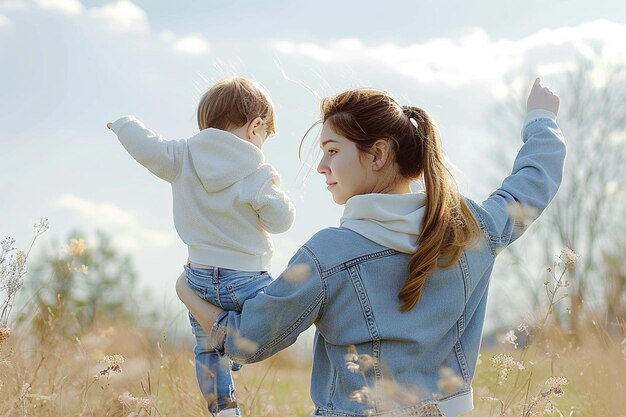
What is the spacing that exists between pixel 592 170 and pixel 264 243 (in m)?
13.7

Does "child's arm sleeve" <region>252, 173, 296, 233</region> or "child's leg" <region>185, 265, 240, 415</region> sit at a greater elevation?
"child's arm sleeve" <region>252, 173, 296, 233</region>

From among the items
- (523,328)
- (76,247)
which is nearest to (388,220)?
(523,328)

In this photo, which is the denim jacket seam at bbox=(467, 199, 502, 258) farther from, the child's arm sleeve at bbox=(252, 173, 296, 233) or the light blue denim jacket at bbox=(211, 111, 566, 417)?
the child's arm sleeve at bbox=(252, 173, 296, 233)

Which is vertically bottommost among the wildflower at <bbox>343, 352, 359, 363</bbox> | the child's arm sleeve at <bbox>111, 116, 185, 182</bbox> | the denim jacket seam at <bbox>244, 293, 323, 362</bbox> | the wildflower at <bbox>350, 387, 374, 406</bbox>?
the wildflower at <bbox>350, 387, 374, 406</bbox>

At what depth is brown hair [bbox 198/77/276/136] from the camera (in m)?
3.76

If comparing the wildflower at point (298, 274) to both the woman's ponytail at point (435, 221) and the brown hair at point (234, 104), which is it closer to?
the woman's ponytail at point (435, 221)

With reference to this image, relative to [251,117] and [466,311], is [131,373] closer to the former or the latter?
[251,117]

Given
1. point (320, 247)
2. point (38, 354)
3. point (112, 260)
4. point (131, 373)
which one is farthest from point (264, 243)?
point (112, 260)

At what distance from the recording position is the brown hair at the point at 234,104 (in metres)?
3.76

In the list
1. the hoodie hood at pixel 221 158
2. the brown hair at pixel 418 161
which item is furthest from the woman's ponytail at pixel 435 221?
the hoodie hood at pixel 221 158

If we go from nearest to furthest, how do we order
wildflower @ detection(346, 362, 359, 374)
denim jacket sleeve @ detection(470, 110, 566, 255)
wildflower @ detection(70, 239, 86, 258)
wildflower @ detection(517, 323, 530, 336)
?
wildflower @ detection(346, 362, 359, 374) < denim jacket sleeve @ detection(470, 110, 566, 255) < wildflower @ detection(517, 323, 530, 336) < wildflower @ detection(70, 239, 86, 258)

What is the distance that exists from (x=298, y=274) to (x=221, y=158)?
115cm

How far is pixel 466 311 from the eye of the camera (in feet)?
9.42

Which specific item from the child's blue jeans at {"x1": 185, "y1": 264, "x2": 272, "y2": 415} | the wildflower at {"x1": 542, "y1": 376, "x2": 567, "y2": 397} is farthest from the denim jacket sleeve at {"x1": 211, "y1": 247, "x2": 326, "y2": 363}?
the wildflower at {"x1": 542, "y1": 376, "x2": 567, "y2": 397}
